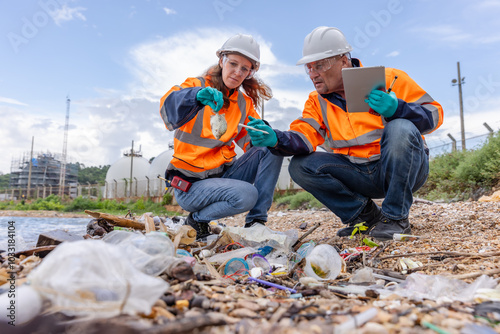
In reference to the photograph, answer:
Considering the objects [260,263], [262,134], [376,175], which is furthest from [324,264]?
[376,175]

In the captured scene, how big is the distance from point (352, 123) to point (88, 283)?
246 cm

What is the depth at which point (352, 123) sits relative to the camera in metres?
2.98

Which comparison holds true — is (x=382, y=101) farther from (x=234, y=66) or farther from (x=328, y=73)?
(x=234, y=66)

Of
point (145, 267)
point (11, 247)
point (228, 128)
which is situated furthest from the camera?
point (228, 128)

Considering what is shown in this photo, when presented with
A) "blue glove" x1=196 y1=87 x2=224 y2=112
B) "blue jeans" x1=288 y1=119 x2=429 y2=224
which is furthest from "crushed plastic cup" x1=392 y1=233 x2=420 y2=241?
"blue glove" x1=196 y1=87 x2=224 y2=112

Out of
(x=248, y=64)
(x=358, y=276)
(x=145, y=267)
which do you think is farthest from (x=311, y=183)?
(x=145, y=267)

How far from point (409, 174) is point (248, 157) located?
127 centimetres

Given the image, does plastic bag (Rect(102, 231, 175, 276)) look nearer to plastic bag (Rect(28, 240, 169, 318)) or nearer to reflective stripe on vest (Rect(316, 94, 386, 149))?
plastic bag (Rect(28, 240, 169, 318))

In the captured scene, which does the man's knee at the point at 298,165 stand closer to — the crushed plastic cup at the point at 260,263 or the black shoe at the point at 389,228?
the black shoe at the point at 389,228

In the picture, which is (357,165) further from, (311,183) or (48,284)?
(48,284)

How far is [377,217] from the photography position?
123 inches

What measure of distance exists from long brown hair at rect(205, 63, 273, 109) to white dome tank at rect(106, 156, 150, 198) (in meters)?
17.9

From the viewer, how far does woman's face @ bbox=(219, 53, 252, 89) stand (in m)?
3.01

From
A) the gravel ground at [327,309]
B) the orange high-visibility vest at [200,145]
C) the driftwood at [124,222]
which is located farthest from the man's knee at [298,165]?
A: the driftwood at [124,222]
